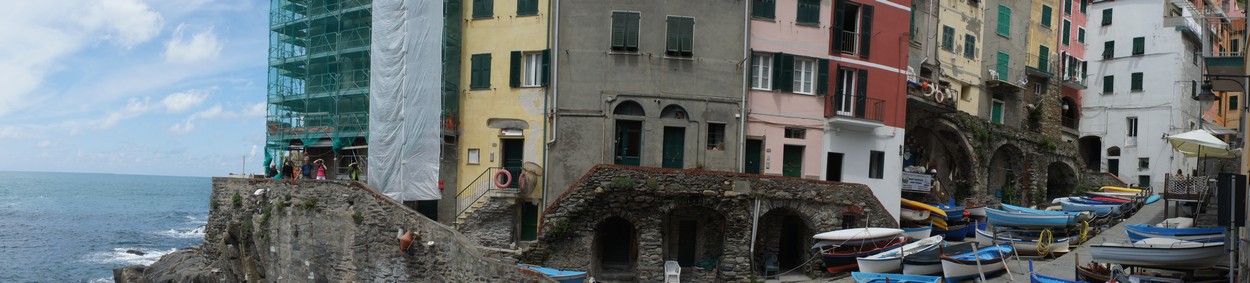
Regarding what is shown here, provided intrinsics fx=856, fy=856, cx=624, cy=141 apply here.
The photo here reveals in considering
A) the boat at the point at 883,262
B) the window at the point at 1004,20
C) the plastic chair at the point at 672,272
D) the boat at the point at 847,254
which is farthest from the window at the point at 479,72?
the window at the point at 1004,20

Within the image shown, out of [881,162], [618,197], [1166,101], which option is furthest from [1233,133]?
[618,197]

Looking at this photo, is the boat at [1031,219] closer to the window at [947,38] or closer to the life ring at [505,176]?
the window at [947,38]

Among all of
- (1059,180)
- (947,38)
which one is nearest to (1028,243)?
(947,38)

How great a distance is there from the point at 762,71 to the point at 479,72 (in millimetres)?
9951

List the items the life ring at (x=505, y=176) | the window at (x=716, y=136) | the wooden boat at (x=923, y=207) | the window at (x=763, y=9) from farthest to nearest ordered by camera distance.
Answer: the wooden boat at (x=923, y=207)
the window at (x=763, y=9)
the window at (x=716, y=136)
the life ring at (x=505, y=176)

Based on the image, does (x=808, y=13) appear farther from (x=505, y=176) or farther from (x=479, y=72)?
(x=505, y=176)

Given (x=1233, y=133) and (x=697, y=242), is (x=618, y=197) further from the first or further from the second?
(x=1233, y=133)

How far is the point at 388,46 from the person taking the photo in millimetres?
29141

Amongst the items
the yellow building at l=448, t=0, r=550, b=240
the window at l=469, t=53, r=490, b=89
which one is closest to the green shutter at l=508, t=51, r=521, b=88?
the yellow building at l=448, t=0, r=550, b=240

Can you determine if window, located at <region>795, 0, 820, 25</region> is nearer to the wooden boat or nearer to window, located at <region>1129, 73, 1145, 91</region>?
the wooden boat

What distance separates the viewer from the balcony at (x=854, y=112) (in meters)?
30.6

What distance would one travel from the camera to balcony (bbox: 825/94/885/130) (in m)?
30.6

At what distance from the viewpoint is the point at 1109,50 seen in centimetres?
5150

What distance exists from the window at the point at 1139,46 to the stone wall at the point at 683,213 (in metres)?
30.2
